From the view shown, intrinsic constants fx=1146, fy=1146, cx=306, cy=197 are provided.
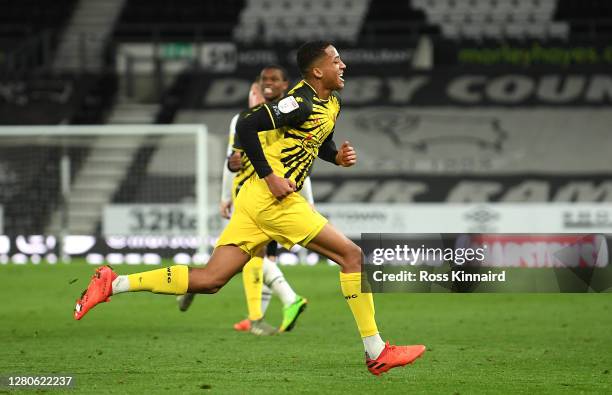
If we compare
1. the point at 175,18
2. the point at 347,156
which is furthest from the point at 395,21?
the point at 347,156

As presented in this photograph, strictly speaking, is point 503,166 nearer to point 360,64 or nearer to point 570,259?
point 360,64

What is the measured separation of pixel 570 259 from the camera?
6.41m

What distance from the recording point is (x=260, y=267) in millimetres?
8758

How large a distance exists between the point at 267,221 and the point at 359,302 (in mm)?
670

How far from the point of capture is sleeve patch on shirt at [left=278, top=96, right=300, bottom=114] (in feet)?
20.0

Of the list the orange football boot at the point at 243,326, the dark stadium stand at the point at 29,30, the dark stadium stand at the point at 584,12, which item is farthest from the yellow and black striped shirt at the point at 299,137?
the dark stadium stand at the point at 584,12

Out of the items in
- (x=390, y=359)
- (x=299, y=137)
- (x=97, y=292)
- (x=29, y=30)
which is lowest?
(x=29, y=30)

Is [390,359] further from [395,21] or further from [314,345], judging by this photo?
[395,21]

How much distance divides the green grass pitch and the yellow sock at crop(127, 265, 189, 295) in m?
0.48

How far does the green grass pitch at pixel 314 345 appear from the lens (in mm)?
6152

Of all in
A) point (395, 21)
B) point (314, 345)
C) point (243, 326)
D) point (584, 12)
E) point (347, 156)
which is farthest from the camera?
point (395, 21)

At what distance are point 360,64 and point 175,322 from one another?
14.7 metres

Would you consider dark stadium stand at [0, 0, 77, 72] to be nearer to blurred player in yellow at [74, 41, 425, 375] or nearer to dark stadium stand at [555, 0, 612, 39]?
dark stadium stand at [555, 0, 612, 39]

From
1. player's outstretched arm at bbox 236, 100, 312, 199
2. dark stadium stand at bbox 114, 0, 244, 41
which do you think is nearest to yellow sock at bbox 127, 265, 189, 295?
player's outstretched arm at bbox 236, 100, 312, 199
